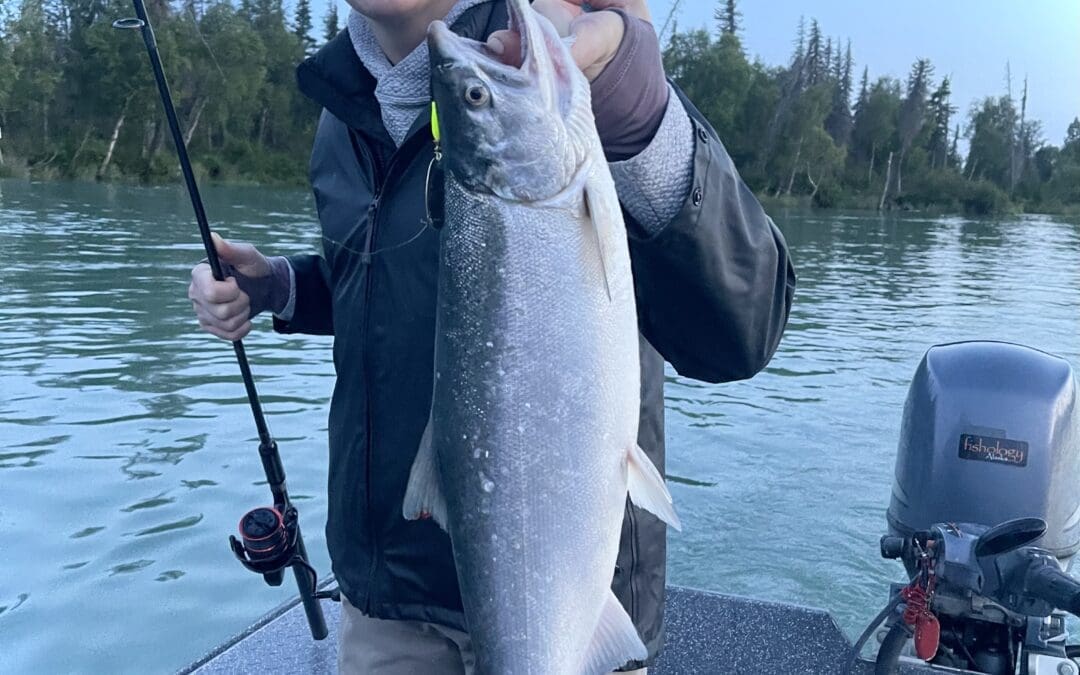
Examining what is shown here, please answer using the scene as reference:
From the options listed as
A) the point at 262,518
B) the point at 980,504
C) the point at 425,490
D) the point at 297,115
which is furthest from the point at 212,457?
the point at 297,115

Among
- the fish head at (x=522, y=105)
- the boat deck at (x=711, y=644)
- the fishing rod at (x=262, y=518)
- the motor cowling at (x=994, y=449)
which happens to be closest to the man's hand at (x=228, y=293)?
the fishing rod at (x=262, y=518)

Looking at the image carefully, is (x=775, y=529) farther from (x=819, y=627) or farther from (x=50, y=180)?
(x=50, y=180)

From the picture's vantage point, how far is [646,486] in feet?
5.48

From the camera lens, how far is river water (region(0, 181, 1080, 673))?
534cm

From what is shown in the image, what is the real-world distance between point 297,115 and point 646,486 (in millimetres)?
65363

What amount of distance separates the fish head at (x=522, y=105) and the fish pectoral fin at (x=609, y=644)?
30.2 inches

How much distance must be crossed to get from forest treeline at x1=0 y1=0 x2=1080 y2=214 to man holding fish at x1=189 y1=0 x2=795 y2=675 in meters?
33.8

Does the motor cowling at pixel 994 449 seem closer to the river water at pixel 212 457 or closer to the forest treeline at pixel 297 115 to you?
the river water at pixel 212 457

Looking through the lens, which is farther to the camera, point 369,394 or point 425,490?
point 369,394

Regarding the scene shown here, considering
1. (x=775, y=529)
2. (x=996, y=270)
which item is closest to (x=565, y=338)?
(x=775, y=529)

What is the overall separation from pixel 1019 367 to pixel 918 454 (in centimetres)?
52

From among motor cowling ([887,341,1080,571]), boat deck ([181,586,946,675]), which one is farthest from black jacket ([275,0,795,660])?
motor cowling ([887,341,1080,571])

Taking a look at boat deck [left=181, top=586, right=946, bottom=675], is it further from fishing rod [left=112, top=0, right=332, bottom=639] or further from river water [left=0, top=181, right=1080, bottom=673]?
river water [left=0, top=181, right=1080, bottom=673]

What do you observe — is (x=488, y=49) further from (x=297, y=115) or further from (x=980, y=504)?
(x=297, y=115)
